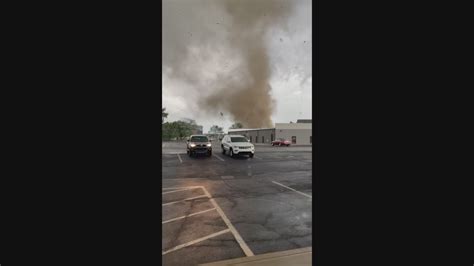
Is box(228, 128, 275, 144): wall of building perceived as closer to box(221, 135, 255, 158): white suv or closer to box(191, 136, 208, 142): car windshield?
box(221, 135, 255, 158): white suv

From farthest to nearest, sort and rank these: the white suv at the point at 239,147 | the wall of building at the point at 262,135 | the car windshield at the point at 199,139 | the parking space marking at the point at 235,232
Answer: the wall of building at the point at 262,135 → the car windshield at the point at 199,139 → the white suv at the point at 239,147 → the parking space marking at the point at 235,232

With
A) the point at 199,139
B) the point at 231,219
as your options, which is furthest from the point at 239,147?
the point at 231,219

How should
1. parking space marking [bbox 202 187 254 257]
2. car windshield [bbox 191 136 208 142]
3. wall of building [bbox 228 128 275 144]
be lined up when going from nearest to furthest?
1. parking space marking [bbox 202 187 254 257]
2. car windshield [bbox 191 136 208 142]
3. wall of building [bbox 228 128 275 144]

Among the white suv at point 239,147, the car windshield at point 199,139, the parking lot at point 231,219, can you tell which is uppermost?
the car windshield at point 199,139

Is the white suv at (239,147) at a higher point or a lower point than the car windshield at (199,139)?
lower

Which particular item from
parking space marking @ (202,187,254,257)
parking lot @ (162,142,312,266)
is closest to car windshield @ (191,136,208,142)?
parking lot @ (162,142,312,266)

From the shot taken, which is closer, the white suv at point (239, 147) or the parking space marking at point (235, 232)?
the parking space marking at point (235, 232)

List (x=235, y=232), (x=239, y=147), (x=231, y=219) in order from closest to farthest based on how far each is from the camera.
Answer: (x=235, y=232) → (x=231, y=219) → (x=239, y=147)

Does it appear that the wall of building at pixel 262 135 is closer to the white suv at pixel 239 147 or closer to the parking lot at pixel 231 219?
the white suv at pixel 239 147

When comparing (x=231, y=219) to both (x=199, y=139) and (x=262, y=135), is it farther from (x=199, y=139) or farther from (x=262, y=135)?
(x=262, y=135)

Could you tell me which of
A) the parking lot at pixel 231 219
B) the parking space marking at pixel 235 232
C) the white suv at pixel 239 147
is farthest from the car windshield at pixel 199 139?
the parking space marking at pixel 235 232
